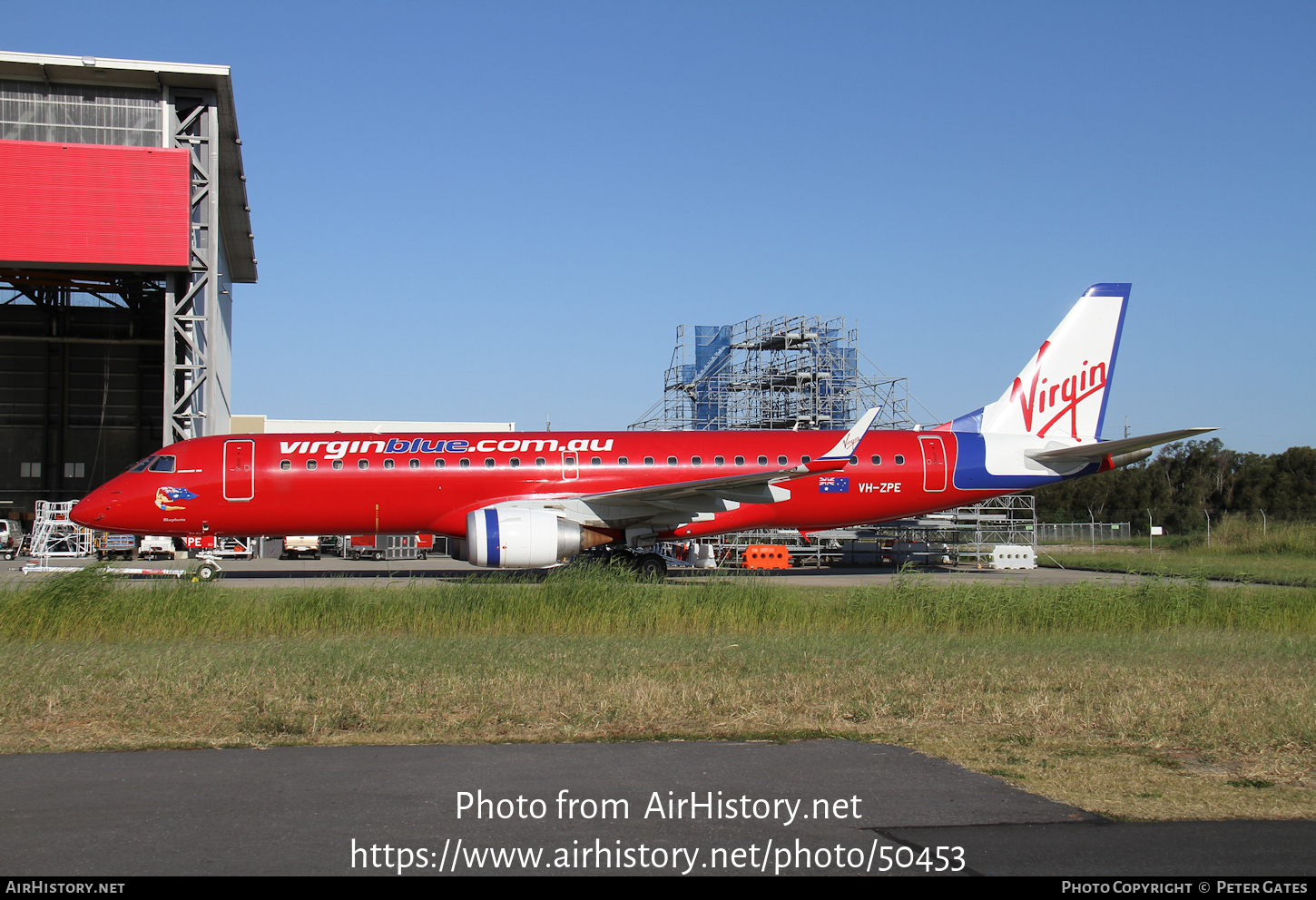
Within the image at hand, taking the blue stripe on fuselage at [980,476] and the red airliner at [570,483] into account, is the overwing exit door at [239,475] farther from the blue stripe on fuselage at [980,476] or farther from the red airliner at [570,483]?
the blue stripe on fuselage at [980,476]

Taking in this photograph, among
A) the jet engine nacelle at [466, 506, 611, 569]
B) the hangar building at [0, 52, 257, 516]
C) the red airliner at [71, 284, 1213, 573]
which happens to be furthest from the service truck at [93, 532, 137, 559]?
the jet engine nacelle at [466, 506, 611, 569]

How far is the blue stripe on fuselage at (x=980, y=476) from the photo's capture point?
2195cm

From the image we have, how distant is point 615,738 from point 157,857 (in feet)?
9.50

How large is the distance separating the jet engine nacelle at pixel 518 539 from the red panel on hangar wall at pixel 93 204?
17131 millimetres

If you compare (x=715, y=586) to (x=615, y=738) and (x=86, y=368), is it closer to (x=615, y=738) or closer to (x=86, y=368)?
(x=615, y=738)

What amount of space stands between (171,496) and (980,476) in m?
17.1

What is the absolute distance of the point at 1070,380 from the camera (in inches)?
906

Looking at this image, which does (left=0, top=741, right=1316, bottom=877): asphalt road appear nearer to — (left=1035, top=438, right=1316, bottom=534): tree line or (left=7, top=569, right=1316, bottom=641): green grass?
(left=7, top=569, right=1316, bottom=641): green grass

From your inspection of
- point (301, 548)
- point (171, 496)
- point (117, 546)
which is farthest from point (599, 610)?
point (301, 548)

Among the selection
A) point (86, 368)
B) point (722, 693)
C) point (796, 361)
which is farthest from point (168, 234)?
point (722, 693)

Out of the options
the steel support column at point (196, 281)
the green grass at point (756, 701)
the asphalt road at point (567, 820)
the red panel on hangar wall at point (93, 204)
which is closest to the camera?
the asphalt road at point (567, 820)

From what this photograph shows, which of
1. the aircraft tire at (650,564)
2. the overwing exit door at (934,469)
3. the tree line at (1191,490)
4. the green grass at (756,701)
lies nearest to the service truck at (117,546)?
the aircraft tire at (650,564)

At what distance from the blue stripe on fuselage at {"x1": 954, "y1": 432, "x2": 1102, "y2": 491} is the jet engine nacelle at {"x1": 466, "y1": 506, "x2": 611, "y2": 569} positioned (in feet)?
29.8

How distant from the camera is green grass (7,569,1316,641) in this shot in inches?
444
